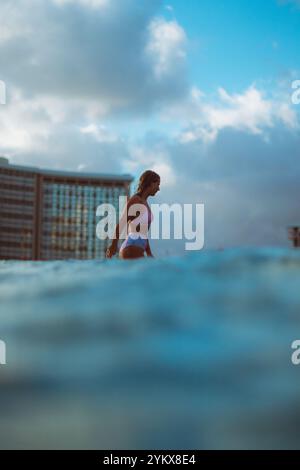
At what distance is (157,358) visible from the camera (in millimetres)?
2572

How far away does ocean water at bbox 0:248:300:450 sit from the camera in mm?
2125

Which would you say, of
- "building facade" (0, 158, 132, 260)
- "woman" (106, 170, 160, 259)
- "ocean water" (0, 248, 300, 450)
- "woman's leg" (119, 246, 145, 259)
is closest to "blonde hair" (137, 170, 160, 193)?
"woman" (106, 170, 160, 259)

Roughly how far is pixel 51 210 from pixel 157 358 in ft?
340

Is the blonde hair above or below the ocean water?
above

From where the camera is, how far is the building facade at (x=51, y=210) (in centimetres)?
9701

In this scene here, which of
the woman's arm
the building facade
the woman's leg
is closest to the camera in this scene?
the woman's leg

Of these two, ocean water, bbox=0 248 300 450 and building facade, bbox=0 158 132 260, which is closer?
ocean water, bbox=0 248 300 450

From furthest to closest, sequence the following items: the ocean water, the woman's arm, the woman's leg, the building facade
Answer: the building facade, the woman's arm, the woman's leg, the ocean water

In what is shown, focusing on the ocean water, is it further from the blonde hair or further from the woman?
the blonde hair

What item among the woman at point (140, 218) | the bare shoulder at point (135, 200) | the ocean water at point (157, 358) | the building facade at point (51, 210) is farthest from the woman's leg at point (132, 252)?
the building facade at point (51, 210)

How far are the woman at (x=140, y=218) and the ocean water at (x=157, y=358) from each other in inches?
96.3

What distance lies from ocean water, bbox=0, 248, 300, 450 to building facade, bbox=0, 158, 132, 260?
92.9 meters

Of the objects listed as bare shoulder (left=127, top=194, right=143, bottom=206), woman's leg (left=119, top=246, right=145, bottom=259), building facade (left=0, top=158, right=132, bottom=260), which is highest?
building facade (left=0, top=158, right=132, bottom=260)
